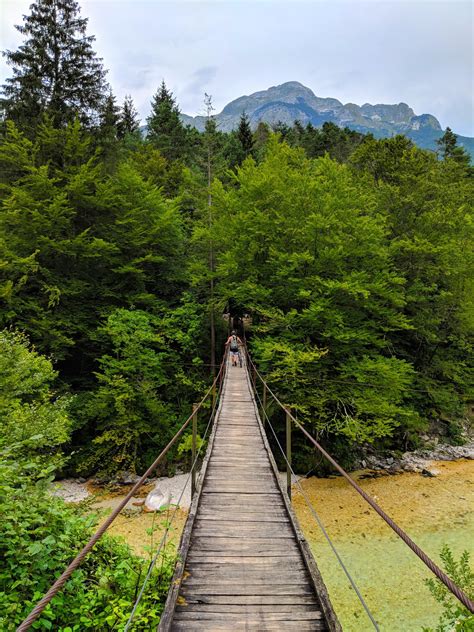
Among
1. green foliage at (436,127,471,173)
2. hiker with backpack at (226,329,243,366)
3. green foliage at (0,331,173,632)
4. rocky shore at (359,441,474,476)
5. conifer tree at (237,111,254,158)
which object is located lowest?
rocky shore at (359,441,474,476)

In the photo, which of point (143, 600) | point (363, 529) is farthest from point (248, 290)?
point (143, 600)

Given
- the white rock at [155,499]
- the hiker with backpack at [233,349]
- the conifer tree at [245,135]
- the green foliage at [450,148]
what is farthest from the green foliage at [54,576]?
the green foliage at [450,148]

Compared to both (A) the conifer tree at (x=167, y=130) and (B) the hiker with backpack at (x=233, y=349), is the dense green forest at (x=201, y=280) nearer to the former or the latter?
(B) the hiker with backpack at (x=233, y=349)

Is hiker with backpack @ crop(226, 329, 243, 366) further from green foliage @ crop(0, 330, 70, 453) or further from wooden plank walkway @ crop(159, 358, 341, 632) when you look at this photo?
wooden plank walkway @ crop(159, 358, 341, 632)

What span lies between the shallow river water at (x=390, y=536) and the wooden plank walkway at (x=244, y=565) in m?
3.98

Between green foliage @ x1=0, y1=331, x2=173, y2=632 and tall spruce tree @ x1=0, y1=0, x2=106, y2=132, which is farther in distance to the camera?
tall spruce tree @ x1=0, y1=0, x2=106, y2=132

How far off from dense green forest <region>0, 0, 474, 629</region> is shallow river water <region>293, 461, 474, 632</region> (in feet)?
6.16

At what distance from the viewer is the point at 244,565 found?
3.07 m

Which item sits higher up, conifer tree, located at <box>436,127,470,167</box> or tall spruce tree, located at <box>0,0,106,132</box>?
conifer tree, located at <box>436,127,470,167</box>

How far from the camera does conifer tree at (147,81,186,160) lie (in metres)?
27.9

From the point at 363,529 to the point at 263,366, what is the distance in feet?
18.0

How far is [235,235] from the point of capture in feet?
46.1

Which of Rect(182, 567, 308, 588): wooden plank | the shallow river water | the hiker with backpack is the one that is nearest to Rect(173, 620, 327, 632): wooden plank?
Rect(182, 567, 308, 588): wooden plank

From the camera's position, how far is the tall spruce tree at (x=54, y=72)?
13781mm
